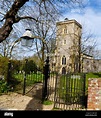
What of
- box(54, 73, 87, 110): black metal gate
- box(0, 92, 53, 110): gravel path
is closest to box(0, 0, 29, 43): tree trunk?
box(0, 92, 53, 110): gravel path

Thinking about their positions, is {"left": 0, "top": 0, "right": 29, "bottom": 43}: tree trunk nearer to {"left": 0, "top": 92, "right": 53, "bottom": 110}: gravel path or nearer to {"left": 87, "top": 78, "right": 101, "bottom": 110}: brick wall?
{"left": 0, "top": 92, "right": 53, "bottom": 110}: gravel path

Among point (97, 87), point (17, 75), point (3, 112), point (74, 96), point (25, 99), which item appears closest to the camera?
point (3, 112)

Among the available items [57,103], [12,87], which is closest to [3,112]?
[57,103]

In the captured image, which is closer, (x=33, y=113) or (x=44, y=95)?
(x=33, y=113)

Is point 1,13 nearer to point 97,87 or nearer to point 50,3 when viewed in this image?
point 50,3

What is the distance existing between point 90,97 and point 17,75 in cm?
531

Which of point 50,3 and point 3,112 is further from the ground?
point 50,3

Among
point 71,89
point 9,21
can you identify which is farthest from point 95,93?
point 9,21

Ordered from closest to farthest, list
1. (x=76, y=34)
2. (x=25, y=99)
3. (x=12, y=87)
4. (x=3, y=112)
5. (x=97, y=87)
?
1. (x=3, y=112)
2. (x=97, y=87)
3. (x=25, y=99)
4. (x=12, y=87)
5. (x=76, y=34)

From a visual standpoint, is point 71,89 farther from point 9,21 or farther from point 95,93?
point 9,21

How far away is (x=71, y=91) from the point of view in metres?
7.63

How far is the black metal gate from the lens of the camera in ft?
24.3

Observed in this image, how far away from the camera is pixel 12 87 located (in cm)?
953

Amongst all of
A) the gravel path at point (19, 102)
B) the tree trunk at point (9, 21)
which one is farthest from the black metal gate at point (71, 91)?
the tree trunk at point (9, 21)
